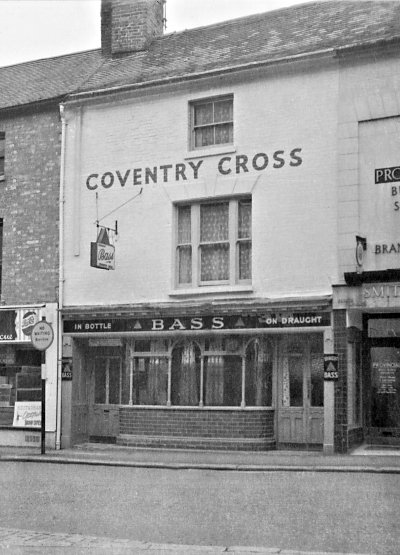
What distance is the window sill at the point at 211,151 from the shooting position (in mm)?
18641

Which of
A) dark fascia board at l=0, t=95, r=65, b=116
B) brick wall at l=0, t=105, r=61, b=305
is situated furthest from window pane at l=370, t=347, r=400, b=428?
dark fascia board at l=0, t=95, r=65, b=116

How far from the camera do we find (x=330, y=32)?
61.7 ft

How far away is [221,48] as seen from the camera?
20328 millimetres

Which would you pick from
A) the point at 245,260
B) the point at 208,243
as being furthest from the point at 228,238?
the point at 245,260

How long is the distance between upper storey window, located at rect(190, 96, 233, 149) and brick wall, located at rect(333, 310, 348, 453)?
15.7 feet

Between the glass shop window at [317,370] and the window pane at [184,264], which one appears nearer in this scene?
the glass shop window at [317,370]

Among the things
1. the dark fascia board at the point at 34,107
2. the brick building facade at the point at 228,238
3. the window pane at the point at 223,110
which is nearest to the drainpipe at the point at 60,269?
the brick building facade at the point at 228,238

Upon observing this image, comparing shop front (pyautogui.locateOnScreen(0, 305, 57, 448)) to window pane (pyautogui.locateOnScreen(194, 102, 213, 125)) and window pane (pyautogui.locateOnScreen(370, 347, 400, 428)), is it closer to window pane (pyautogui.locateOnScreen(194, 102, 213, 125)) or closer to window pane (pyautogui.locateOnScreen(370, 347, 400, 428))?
window pane (pyautogui.locateOnScreen(194, 102, 213, 125))

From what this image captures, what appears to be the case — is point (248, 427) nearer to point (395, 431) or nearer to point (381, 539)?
point (395, 431)

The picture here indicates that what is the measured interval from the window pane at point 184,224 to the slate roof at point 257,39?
298cm

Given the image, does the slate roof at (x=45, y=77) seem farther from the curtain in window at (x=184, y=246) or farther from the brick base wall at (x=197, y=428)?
the brick base wall at (x=197, y=428)

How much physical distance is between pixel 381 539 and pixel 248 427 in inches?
381

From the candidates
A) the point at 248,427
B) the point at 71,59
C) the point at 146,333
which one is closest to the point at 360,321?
the point at 248,427

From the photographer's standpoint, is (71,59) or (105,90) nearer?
(105,90)
